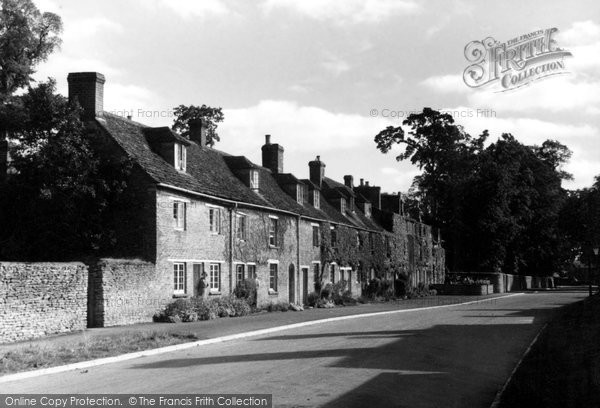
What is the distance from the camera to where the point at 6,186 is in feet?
83.8

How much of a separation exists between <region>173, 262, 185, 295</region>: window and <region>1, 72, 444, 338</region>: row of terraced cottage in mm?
42

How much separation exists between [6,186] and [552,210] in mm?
66306

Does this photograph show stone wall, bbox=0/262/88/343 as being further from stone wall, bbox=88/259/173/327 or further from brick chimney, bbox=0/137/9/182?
brick chimney, bbox=0/137/9/182

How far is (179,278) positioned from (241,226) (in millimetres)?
6289

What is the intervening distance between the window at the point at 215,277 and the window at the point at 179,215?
306 centimetres

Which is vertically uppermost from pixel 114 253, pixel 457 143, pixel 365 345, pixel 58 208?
pixel 457 143

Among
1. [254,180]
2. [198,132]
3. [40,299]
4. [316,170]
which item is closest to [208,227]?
[254,180]

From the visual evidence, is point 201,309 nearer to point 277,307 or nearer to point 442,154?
point 277,307

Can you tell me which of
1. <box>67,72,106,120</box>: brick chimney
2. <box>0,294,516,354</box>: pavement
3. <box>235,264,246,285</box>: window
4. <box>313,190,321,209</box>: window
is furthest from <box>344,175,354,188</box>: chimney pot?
<box>67,72,106,120</box>: brick chimney

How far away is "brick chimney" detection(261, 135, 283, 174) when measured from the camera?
46.6 metres

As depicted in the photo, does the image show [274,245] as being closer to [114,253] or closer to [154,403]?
[114,253]

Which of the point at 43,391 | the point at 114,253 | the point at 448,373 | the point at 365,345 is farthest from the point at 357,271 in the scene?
the point at 43,391

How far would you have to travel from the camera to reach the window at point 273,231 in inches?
1429

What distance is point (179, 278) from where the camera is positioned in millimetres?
27812
